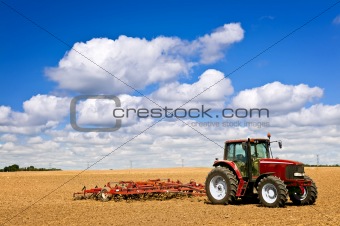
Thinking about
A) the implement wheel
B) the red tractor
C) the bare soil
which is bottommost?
the bare soil

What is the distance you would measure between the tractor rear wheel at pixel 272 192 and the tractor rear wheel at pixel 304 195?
140 centimetres

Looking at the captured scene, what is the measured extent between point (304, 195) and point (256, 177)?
1.89 metres

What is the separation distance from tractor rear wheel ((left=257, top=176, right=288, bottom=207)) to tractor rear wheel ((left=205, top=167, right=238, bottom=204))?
1236mm

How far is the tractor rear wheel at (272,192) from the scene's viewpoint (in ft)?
52.2

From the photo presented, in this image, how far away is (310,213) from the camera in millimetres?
14453

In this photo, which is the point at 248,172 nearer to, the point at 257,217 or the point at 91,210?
the point at 257,217

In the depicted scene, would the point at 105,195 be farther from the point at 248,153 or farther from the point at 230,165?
the point at 248,153

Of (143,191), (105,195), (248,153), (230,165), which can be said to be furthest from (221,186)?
(105,195)

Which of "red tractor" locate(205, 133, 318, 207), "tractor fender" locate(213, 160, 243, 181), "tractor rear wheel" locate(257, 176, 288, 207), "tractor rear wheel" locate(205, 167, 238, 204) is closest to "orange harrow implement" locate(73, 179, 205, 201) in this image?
"tractor rear wheel" locate(205, 167, 238, 204)

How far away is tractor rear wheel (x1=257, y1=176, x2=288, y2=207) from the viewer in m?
15.9

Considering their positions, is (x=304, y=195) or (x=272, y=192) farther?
(x=304, y=195)

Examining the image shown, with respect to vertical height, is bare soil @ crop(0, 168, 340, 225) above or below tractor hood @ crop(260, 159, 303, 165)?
below

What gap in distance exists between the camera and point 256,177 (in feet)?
57.5

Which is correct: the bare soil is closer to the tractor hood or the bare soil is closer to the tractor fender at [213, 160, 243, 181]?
the tractor fender at [213, 160, 243, 181]
